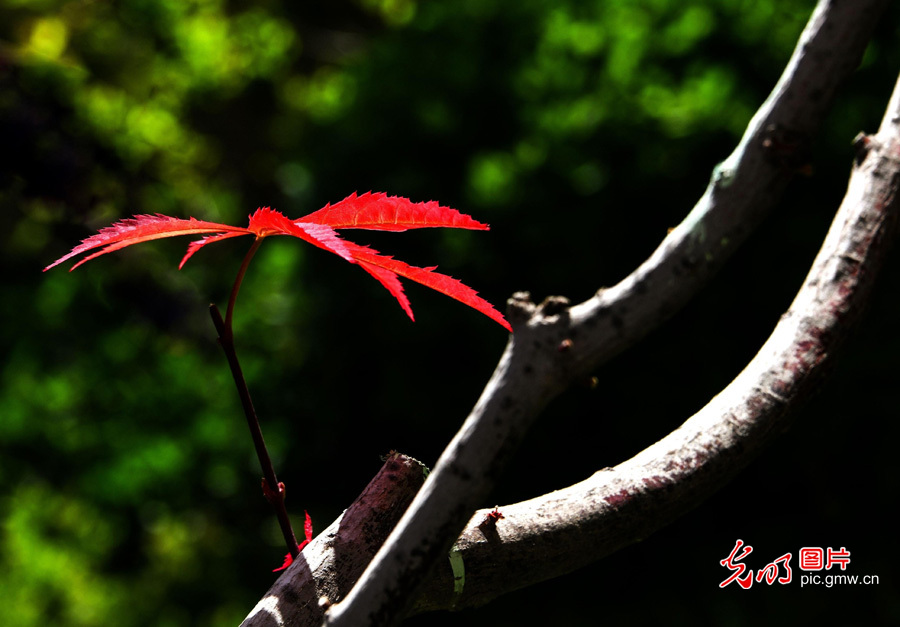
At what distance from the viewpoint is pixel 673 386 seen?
1767mm

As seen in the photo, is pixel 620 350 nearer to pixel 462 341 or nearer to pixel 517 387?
pixel 517 387

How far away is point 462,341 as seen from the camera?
6.16 ft

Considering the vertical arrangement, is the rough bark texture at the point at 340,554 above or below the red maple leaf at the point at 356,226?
below

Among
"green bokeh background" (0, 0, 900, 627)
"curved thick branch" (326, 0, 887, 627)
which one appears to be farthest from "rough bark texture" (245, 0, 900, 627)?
"green bokeh background" (0, 0, 900, 627)

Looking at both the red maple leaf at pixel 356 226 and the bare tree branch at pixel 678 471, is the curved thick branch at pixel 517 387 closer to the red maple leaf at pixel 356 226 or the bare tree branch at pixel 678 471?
the red maple leaf at pixel 356 226

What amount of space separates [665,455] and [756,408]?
9cm

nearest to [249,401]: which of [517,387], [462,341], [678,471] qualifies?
[517,387]

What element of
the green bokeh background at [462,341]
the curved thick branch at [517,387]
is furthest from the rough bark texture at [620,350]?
the green bokeh background at [462,341]

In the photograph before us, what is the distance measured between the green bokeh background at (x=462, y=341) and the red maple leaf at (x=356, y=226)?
1175mm

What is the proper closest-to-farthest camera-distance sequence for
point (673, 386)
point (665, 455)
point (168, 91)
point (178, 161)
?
point (665, 455) < point (673, 386) < point (178, 161) < point (168, 91)

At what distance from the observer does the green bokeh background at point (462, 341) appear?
178 centimetres

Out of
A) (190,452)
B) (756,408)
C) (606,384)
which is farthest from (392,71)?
(756,408)

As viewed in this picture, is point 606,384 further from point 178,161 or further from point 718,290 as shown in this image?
point 178,161

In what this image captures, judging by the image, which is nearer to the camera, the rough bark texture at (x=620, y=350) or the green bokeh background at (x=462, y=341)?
the rough bark texture at (x=620, y=350)
